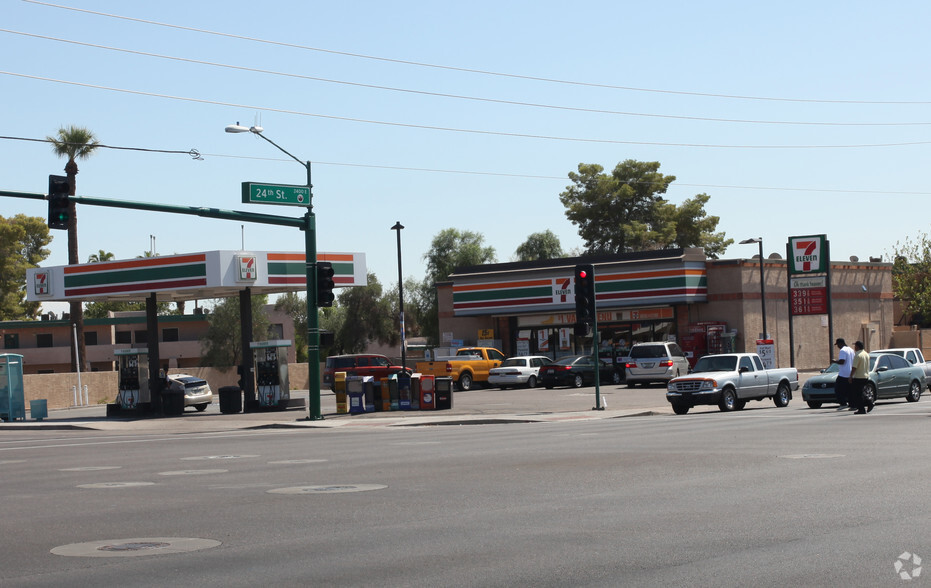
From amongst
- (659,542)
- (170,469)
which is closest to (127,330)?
(170,469)

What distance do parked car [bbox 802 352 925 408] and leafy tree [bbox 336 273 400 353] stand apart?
62.1m

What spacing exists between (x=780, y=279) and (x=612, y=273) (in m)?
8.43

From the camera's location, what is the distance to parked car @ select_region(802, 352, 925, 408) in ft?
93.0

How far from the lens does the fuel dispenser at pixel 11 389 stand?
3953 centimetres

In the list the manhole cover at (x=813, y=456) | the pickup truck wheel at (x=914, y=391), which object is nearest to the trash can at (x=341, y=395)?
the pickup truck wheel at (x=914, y=391)

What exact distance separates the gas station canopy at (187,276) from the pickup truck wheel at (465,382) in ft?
33.1

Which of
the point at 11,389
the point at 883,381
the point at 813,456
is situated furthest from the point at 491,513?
the point at 11,389

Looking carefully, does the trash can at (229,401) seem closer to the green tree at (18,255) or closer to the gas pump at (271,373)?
the gas pump at (271,373)

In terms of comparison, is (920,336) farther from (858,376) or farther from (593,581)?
(593,581)

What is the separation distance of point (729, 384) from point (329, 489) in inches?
733

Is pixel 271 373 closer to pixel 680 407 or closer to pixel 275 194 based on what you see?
pixel 275 194

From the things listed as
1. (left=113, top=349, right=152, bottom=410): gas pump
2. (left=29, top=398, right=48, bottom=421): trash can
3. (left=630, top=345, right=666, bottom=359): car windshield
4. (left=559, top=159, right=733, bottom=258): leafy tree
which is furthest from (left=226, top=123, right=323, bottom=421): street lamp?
(left=559, top=159, right=733, bottom=258): leafy tree

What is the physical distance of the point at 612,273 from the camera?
5491 centimetres

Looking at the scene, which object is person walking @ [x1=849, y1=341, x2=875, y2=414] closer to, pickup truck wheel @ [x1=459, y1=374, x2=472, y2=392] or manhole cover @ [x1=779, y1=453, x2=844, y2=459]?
manhole cover @ [x1=779, y1=453, x2=844, y2=459]
